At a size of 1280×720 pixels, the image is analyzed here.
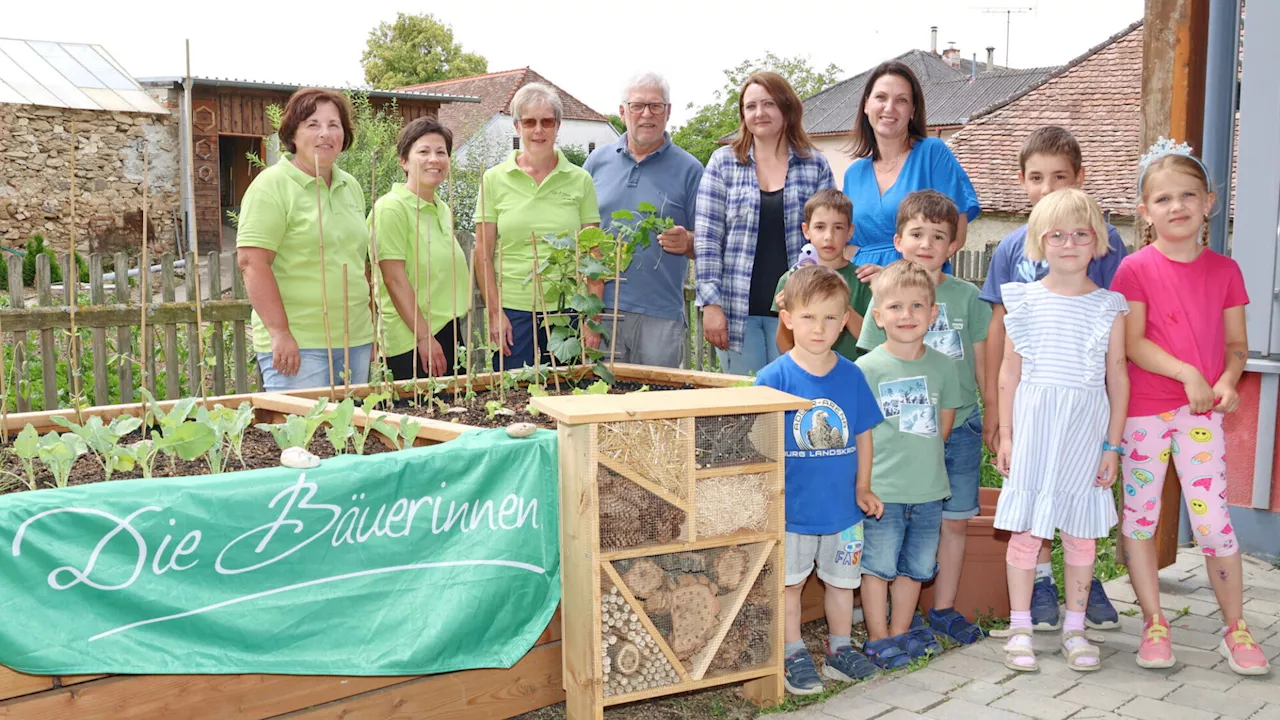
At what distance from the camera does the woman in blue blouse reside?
4.02 metres

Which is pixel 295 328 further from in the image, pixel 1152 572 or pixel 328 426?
pixel 1152 572

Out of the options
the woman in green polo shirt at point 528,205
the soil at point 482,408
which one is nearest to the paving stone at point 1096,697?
the soil at point 482,408

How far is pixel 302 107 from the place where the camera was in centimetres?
395

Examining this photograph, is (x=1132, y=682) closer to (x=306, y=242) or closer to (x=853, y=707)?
(x=853, y=707)

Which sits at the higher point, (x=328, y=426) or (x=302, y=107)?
(x=302, y=107)

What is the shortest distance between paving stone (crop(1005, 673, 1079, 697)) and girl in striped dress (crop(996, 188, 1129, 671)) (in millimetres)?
49

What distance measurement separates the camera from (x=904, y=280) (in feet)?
10.9

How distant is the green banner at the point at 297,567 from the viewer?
2316 millimetres

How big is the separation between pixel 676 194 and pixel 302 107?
5.00ft

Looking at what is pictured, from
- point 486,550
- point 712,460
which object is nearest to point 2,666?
point 486,550

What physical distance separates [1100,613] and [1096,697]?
2.18 feet

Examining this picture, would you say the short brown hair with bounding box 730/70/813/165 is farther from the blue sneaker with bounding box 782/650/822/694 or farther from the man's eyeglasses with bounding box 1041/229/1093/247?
the blue sneaker with bounding box 782/650/822/694

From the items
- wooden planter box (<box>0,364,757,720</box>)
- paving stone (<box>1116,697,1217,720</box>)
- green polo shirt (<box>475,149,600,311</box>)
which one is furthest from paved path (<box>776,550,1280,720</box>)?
green polo shirt (<box>475,149,600,311</box>)

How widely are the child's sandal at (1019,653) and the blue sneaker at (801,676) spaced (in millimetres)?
584
